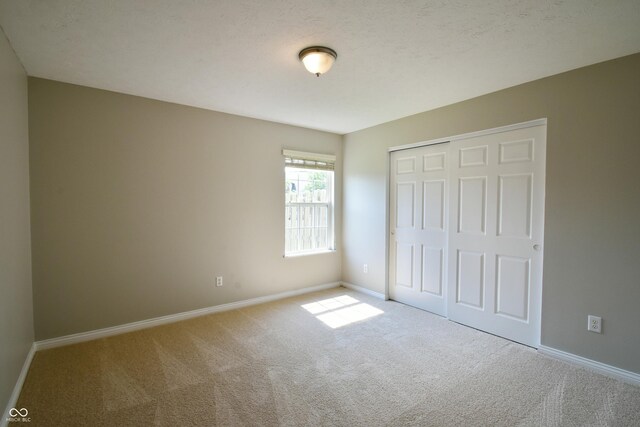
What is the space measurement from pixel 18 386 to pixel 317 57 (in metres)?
3.19

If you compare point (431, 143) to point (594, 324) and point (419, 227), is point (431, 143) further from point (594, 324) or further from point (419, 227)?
point (594, 324)

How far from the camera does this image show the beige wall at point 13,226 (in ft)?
6.38

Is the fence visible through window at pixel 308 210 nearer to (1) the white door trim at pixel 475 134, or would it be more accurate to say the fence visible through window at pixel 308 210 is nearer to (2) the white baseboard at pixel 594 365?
(1) the white door trim at pixel 475 134

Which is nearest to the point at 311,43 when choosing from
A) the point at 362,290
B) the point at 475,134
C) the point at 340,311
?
the point at 475,134

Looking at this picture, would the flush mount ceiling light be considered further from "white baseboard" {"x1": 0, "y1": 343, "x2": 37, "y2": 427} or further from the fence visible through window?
"white baseboard" {"x1": 0, "y1": 343, "x2": 37, "y2": 427}

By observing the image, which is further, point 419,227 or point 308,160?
point 308,160

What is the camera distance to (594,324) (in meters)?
2.49

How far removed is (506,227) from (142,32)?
3.51m

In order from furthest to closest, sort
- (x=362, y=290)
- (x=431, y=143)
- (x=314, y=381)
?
(x=362, y=290), (x=431, y=143), (x=314, y=381)

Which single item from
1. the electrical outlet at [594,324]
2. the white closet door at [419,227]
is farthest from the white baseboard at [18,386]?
the electrical outlet at [594,324]

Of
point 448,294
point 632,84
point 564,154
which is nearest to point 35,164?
point 448,294

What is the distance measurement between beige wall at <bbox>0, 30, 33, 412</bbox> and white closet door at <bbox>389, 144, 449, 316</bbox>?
3.81 metres

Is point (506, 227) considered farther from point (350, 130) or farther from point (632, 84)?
point (350, 130)

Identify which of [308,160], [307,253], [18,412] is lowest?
[18,412]
